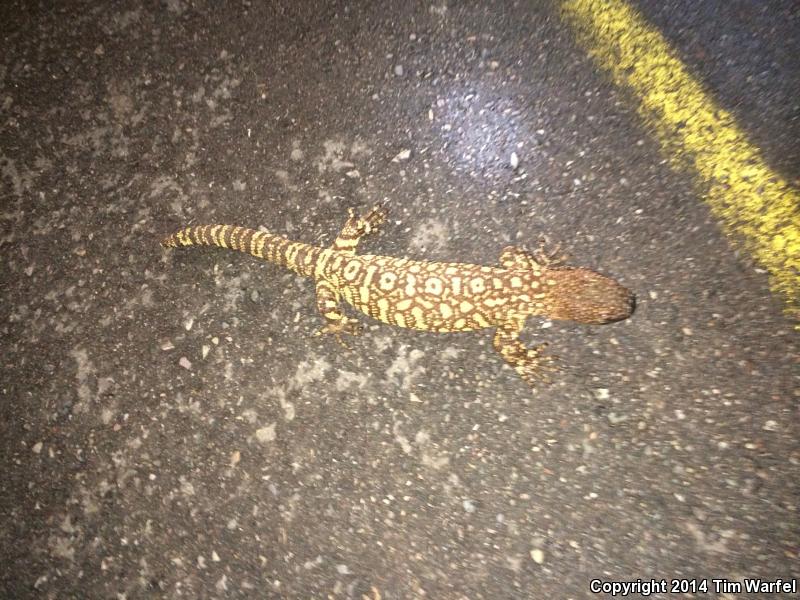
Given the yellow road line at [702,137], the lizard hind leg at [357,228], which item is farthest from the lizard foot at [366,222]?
the yellow road line at [702,137]

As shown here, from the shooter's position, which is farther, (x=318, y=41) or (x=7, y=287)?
(x=7, y=287)

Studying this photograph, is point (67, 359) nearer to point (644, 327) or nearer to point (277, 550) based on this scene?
point (277, 550)

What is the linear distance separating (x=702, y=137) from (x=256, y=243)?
2.53m

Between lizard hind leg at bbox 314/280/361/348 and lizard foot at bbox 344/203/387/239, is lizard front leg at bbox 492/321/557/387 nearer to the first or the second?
lizard hind leg at bbox 314/280/361/348

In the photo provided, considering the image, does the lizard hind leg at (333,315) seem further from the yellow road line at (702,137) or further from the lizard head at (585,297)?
the yellow road line at (702,137)

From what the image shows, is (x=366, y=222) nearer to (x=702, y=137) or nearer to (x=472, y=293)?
(x=472, y=293)

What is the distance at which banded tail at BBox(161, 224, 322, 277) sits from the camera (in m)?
2.75

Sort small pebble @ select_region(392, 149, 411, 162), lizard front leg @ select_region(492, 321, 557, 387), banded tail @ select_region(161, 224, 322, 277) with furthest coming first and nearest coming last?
small pebble @ select_region(392, 149, 411, 162) → banded tail @ select_region(161, 224, 322, 277) → lizard front leg @ select_region(492, 321, 557, 387)

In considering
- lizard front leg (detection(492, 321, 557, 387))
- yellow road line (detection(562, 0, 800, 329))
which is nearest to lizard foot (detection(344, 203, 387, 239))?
lizard front leg (detection(492, 321, 557, 387))

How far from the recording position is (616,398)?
7.98 feet

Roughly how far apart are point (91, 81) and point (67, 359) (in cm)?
203

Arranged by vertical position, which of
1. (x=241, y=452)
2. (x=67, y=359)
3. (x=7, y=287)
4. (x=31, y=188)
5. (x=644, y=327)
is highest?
(x=31, y=188)

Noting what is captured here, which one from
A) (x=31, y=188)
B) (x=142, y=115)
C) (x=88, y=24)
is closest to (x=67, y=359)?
(x=31, y=188)

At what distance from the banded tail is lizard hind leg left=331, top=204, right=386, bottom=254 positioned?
14 centimetres
